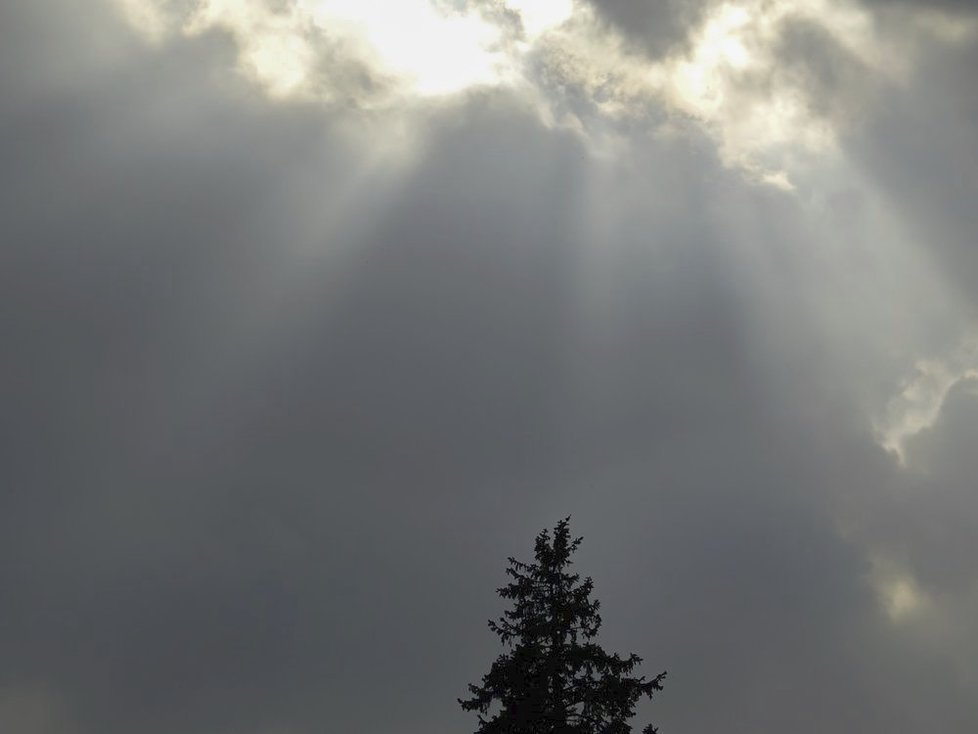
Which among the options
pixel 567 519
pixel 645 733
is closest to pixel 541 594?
pixel 567 519

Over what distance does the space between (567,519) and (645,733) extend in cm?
900

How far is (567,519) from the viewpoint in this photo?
1668 inches

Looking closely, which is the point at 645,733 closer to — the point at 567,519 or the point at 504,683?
the point at 504,683

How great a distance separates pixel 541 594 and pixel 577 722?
5088 mm

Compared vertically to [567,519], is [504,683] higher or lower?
lower

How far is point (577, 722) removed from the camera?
3972 cm

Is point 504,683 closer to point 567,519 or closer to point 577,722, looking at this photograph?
point 577,722

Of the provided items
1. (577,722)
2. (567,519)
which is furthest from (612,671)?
(567,519)

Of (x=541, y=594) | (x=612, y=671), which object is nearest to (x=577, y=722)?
(x=612, y=671)

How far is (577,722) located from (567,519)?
7937mm

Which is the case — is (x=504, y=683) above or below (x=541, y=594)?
below

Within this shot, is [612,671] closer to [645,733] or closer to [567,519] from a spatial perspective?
[645,733]

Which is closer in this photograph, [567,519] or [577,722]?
[577,722]

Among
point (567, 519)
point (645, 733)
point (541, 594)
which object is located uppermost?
point (567, 519)
